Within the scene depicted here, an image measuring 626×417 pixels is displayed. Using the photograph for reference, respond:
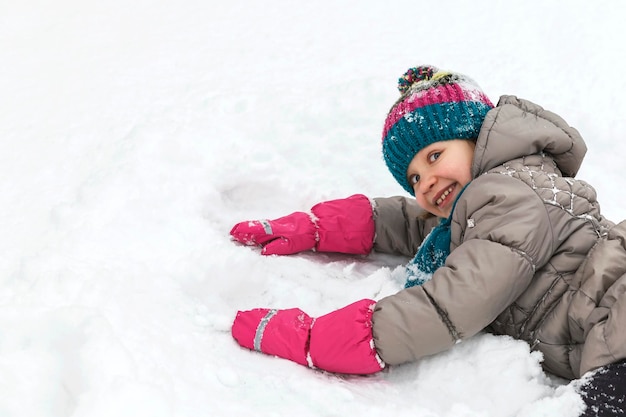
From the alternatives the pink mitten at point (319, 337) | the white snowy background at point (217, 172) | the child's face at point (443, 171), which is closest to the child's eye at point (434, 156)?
the child's face at point (443, 171)

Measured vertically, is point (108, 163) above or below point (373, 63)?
below

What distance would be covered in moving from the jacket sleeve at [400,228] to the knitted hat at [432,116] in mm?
421

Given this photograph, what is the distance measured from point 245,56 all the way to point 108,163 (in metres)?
1.65

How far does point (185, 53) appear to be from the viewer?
4.05 metres

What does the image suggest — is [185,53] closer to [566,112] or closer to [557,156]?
[566,112]

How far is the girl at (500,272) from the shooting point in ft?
5.24

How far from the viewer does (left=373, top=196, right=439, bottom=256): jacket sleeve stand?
259 cm

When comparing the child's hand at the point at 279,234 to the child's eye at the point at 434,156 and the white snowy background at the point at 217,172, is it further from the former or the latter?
the child's eye at the point at 434,156

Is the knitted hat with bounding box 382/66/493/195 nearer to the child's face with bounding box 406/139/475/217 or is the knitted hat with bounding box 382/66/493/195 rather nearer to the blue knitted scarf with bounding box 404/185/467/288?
the child's face with bounding box 406/139/475/217

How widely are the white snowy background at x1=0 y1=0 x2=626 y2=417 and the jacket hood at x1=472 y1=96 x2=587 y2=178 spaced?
2.02ft

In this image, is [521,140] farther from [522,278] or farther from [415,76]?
[415,76]

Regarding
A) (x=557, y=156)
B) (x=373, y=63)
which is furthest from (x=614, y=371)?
(x=373, y=63)

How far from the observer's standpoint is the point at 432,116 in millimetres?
2045

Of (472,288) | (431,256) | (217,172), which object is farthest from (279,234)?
(472,288)
